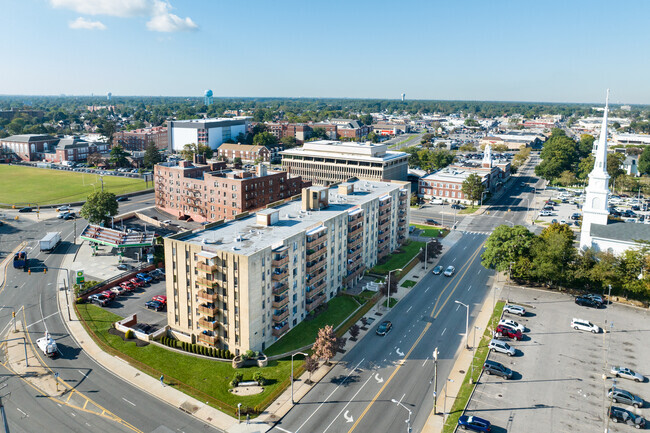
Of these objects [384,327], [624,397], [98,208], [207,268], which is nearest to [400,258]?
[384,327]

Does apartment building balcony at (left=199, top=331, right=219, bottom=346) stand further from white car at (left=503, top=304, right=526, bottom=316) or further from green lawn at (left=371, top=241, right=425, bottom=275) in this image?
white car at (left=503, top=304, right=526, bottom=316)

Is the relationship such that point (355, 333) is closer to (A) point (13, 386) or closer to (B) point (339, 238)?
(B) point (339, 238)

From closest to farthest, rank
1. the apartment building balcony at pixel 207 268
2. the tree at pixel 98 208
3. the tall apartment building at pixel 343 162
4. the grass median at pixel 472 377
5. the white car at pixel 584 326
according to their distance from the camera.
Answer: the grass median at pixel 472 377 → the apartment building balcony at pixel 207 268 → the white car at pixel 584 326 → the tree at pixel 98 208 → the tall apartment building at pixel 343 162

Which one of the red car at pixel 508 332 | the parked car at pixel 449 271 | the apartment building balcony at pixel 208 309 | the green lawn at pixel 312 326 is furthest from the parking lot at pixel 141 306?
the parked car at pixel 449 271

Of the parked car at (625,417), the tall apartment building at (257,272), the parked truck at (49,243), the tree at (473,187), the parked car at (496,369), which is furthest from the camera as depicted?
the tree at (473,187)

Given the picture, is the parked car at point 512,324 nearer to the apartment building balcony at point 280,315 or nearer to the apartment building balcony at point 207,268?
the apartment building balcony at point 280,315

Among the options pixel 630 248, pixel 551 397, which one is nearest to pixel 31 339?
pixel 551 397

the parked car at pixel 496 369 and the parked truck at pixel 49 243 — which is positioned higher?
the parked truck at pixel 49 243
